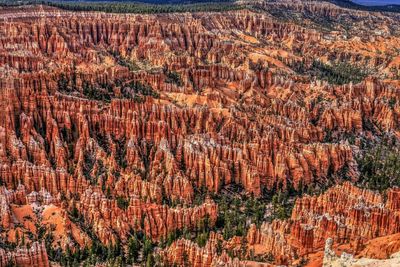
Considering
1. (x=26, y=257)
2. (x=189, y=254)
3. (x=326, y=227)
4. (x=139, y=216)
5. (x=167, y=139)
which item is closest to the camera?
(x=26, y=257)

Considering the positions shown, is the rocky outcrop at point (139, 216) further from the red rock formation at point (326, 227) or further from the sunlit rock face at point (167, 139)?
the red rock formation at point (326, 227)

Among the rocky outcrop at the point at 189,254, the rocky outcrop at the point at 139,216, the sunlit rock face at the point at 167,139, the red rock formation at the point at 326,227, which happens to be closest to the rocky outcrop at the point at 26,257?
the sunlit rock face at the point at 167,139

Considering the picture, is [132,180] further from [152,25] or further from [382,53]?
[382,53]

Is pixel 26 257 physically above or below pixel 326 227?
below

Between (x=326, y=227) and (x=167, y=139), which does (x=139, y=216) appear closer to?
(x=167, y=139)

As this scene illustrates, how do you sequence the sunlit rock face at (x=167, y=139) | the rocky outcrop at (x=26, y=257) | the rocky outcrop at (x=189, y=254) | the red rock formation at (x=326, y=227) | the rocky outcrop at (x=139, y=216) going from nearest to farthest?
the rocky outcrop at (x=26, y=257) < the rocky outcrop at (x=189, y=254) < the red rock formation at (x=326, y=227) < the sunlit rock face at (x=167, y=139) < the rocky outcrop at (x=139, y=216)

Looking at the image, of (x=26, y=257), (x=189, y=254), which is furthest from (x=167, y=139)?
(x=26, y=257)

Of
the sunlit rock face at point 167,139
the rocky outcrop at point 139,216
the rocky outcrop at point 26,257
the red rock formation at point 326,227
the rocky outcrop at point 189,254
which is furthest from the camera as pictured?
the rocky outcrop at point 139,216

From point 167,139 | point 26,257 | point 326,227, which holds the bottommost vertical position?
point 26,257
